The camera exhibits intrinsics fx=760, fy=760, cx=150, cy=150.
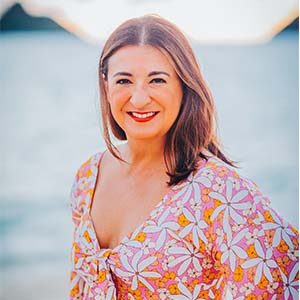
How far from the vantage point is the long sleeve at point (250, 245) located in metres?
1.23

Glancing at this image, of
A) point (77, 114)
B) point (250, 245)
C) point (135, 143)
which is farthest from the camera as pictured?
point (77, 114)

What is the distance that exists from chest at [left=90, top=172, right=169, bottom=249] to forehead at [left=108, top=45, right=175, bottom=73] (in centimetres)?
20

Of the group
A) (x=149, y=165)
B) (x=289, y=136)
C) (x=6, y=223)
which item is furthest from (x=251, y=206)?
(x=6, y=223)

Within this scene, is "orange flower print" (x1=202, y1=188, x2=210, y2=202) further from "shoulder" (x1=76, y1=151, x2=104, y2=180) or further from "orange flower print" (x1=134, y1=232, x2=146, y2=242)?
"shoulder" (x1=76, y1=151, x2=104, y2=180)

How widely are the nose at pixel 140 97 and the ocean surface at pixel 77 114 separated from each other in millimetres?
184

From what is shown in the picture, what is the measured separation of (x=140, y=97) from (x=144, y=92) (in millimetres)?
11

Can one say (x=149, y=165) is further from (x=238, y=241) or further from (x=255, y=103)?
(x=255, y=103)

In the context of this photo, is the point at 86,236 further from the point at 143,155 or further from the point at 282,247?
the point at 282,247

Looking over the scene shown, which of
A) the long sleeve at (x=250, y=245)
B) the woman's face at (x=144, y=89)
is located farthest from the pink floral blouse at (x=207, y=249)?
the woman's face at (x=144, y=89)

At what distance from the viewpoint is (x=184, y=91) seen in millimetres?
1283

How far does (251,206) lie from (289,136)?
346 mm

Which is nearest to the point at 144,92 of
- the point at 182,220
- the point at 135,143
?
the point at 135,143

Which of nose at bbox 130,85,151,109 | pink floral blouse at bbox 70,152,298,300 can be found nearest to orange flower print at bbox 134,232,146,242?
A: pink floral blouse at bbox 70,152,298,300

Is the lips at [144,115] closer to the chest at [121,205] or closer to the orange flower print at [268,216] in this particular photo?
the chest at [121,205]
